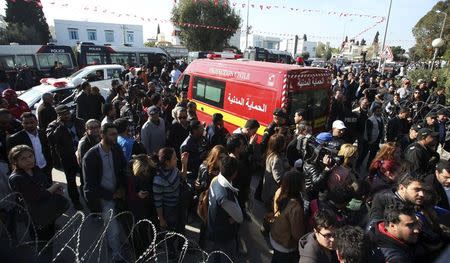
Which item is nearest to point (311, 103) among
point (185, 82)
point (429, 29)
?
point (185, 82)

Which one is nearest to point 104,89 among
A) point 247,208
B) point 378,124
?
point 247,208

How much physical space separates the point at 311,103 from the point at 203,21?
32.9 meters

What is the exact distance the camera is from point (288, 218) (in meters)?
3.02

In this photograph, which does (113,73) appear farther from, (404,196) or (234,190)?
(404,196)

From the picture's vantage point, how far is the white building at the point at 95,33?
4906 cm

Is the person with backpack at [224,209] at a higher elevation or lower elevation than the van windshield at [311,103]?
lower

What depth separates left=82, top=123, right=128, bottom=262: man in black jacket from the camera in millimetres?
3559

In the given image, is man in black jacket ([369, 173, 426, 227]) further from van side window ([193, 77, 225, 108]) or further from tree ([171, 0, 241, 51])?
tree ([171, 0, 241, 51])

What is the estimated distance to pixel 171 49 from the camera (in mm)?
34406

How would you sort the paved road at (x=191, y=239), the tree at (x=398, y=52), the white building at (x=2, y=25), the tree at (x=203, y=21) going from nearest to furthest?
the paved road at (x=191, y=239) → the tree at (x=203, y=21) → the white building at (x=2, y=25) → the tree at (x=398, y=52)

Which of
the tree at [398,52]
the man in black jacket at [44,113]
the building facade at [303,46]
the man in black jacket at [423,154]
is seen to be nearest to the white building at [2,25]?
the man in black jacket at [44,113]

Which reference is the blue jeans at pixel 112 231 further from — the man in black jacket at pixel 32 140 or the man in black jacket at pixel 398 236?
the man in black jacket at pixel 398 236

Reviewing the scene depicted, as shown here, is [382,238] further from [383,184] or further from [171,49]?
[171,49]

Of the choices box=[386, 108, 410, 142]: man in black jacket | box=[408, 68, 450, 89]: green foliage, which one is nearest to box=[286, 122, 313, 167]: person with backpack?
box=[386, 108, 410, 142]: man in black jacket
